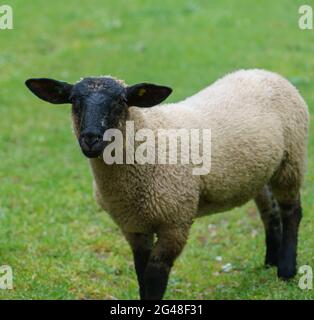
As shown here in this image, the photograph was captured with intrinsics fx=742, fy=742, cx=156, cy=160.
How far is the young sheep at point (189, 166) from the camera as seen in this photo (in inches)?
217

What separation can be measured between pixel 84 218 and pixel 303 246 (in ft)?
8.76

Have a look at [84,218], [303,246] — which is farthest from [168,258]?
[84,218]

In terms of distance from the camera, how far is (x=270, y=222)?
7.35 m

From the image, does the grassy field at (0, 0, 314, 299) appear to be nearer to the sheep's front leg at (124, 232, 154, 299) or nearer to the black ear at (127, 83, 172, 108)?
the sheep's front leg at (124, 232, 154, 299)

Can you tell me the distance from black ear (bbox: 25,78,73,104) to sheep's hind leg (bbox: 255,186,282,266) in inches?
96.0

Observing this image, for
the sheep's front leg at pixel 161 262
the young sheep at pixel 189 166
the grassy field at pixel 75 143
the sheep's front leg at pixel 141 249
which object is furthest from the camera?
the grassy field at pixel 75 143

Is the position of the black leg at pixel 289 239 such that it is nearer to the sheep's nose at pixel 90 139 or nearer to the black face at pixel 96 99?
the black face at pixel 96 99

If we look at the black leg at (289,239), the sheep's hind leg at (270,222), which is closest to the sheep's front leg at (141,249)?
the black leg at (289,239)

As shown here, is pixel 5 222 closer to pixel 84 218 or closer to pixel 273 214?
pixel 84 218

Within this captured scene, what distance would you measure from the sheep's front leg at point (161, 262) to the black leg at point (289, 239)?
153 cm

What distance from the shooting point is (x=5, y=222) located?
846 centimetres

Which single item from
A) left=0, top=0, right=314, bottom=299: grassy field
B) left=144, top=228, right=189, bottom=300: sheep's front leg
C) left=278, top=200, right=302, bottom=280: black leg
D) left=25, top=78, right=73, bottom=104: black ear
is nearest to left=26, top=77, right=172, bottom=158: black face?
left=25, top=78, right=73, bottom=104: black ear

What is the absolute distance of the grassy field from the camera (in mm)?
7188

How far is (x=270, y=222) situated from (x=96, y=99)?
2765 mm
